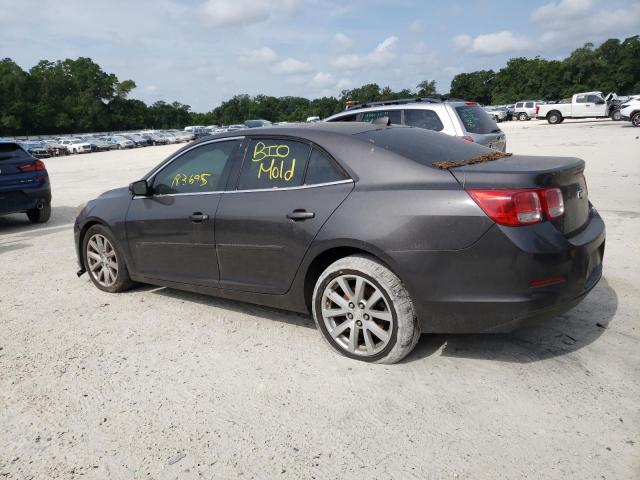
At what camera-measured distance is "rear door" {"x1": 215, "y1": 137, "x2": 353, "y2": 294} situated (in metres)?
3.74

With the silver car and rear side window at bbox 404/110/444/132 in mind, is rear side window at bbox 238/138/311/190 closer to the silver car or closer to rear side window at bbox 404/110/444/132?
the silver car

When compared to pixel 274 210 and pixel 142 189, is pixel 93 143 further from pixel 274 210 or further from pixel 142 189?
pixel 274 210

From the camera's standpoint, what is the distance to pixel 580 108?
122 ft

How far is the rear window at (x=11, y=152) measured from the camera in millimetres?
9242

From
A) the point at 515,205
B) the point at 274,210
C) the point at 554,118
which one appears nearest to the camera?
the point at 515,205

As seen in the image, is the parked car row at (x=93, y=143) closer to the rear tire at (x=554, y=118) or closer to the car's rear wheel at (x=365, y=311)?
the rear tire at (x=554, y=118)

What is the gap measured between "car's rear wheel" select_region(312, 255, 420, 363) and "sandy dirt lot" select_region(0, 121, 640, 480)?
0.15m

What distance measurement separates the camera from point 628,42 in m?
103

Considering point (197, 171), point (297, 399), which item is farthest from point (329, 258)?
point (197, 171)

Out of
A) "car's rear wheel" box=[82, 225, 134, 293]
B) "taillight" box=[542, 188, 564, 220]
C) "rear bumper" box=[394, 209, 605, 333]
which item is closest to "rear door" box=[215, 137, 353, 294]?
"rear bumper" box=[394, 209, 605, 333]

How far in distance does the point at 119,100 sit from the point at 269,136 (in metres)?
126

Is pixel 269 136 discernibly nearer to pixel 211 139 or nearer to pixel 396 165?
pixel 211 139

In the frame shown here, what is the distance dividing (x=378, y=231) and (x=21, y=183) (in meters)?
8.05

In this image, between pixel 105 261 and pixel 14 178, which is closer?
pixel 105 261
